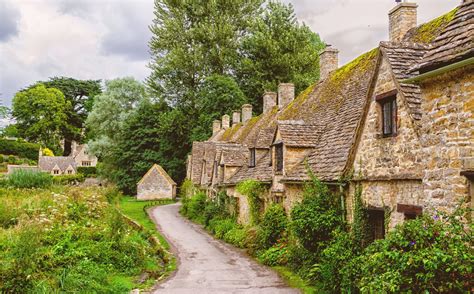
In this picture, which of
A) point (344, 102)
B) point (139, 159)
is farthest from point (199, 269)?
point (139, 159)

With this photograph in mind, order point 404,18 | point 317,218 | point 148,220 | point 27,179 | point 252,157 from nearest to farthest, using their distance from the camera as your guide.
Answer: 1. point 317,218
2. point 404,18
3. point 27,179
4. point 252,157
5. point 148,220

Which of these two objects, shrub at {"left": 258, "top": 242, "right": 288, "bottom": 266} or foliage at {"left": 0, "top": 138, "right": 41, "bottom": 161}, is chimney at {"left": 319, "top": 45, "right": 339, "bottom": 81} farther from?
foliage at {"left": 0, "top": 138, "right": 41, "bottom": 161}

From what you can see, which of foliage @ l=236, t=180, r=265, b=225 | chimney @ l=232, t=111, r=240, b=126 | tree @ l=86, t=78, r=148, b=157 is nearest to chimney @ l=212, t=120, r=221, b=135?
chimney @ l=232, t=111, r=240, b=126

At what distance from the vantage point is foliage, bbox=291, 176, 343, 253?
13297 millimetres

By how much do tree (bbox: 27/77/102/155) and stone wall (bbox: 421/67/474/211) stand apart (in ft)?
294

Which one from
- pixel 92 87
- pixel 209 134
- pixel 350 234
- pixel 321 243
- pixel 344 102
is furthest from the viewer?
pixel 92 87

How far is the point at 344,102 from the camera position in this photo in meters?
18.5

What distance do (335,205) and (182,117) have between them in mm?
40500

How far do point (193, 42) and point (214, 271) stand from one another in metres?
41.9

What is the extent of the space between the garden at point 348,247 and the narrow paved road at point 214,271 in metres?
0.67

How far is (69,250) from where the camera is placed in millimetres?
14367

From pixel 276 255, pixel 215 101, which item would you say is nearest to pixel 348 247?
pixel 276 255

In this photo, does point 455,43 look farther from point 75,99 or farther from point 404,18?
point 75,99

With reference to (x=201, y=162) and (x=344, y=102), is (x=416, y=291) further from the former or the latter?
(x=201, y=162)
